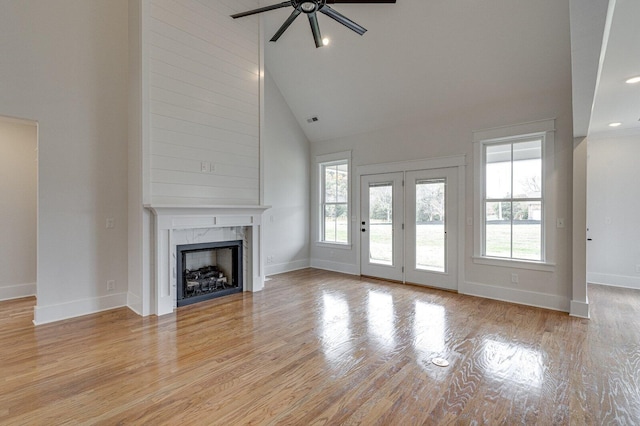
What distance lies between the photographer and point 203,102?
4.25m

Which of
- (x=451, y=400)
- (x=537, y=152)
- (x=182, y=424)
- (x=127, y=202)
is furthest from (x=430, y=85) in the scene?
(x=182, y=424)


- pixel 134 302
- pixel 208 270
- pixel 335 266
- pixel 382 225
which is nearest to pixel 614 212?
pixel 382 225

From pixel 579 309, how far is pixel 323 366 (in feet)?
11.1

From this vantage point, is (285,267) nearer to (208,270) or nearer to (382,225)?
(208,270)

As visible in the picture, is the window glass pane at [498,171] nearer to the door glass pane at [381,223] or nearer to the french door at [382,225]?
the french door at [382,225]

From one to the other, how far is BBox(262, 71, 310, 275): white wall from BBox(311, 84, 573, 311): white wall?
112cm

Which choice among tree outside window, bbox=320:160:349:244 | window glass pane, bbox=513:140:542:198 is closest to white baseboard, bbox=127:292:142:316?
tree outside window, bbox=320:160:349:244

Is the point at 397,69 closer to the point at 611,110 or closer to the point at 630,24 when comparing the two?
the point at 630,24

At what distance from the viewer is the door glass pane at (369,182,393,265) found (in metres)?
5.69

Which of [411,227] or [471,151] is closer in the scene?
[471,151]

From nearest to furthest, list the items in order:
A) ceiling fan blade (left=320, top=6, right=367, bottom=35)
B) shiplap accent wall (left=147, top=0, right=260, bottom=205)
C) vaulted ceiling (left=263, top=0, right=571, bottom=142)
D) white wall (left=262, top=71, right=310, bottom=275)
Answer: ceiling fan blade (left=320, top=6, right=367, bottom=35)
vaulted ceiling (left=263, top=0, right=571, bottom=142)
shiplap accent wall (left=147, top=0, right=260, bottom=205)
white wall (left=262, top=71, right=310, bottom=275)

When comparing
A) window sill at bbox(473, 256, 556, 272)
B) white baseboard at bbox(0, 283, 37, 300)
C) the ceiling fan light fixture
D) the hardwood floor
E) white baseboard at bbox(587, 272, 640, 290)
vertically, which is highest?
the ceiling fan light fixture

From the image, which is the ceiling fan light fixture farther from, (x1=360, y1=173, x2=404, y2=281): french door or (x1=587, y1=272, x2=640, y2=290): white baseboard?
(x1=587, y1=272, x2=640, y2=290): white baseboard

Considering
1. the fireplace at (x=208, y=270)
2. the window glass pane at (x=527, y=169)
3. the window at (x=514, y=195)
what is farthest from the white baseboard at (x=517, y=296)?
the fireplace at (x=208, y=270)
